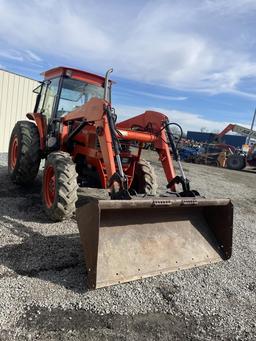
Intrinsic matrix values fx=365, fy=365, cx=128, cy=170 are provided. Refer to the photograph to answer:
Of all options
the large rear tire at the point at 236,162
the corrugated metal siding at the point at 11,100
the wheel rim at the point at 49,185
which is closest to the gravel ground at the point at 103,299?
the wheel rim at the point at 49,185

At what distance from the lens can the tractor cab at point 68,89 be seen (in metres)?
6.55

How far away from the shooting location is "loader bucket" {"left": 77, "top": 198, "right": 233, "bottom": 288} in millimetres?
3715

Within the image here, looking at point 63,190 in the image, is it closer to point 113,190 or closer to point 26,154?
point 113,190

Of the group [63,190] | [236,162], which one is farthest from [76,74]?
[236,162]

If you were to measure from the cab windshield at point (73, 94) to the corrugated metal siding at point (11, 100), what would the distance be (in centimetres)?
782

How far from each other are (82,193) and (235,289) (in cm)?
386

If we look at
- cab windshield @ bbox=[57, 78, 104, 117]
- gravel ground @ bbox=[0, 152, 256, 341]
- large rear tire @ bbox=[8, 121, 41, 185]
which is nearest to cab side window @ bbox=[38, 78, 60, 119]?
cab windshield @ bbox=[57, 78, 104, 117]

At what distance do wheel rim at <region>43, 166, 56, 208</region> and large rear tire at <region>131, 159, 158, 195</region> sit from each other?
1.56m

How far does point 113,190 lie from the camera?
4293 mm

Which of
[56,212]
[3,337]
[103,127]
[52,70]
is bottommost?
[3,337]

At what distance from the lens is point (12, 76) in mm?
13852

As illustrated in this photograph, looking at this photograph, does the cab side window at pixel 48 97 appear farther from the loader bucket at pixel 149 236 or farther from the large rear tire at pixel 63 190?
the loader bucket at pixel 149 236

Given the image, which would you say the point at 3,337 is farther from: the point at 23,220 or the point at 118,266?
the point at 23,220

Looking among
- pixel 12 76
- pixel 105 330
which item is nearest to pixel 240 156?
pixel 12 76
